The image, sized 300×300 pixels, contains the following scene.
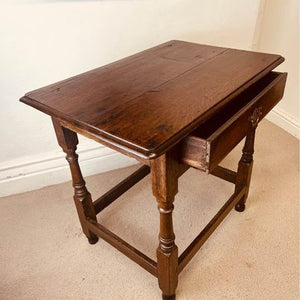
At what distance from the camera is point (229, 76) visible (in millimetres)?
845

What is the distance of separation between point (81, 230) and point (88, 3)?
856 mm

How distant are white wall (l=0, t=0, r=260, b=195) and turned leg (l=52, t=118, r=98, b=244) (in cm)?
41

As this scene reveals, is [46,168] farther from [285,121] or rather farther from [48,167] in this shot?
[285,121]

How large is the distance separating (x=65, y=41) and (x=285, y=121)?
1.24 meters

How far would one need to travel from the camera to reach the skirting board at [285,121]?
1656mm

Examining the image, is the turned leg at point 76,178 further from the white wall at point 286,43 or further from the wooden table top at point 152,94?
the white wall at point 286,43

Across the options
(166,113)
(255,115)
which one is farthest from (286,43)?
(166,113)

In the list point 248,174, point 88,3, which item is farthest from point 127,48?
point 248,174

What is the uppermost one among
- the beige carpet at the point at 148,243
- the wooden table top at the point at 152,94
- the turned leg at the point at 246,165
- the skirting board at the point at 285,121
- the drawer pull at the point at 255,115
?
the wooden table top at the point at 152,94

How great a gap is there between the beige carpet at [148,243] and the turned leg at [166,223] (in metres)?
0.11

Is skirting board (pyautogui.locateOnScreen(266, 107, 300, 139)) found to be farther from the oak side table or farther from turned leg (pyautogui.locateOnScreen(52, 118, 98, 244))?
turned leg (pyautogui.locateOnScreen(52, 118, 98, 244))

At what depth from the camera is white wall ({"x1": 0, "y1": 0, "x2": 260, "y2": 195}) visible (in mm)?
1107

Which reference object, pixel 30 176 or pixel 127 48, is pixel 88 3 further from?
pixel 30 176

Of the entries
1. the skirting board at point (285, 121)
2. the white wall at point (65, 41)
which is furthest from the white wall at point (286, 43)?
the white wall at point (65, 41)
